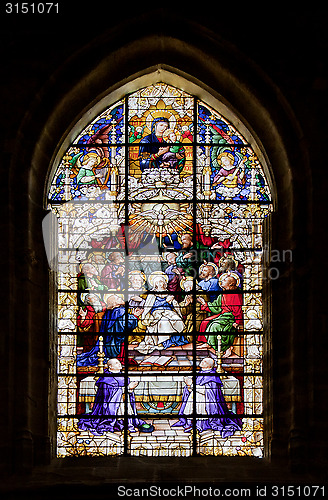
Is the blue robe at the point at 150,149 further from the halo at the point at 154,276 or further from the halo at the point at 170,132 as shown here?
the halo at the point at 154,276

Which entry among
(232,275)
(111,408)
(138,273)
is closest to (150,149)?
(138,273)

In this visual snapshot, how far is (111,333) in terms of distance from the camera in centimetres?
1415

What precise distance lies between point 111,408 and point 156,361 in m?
0.76

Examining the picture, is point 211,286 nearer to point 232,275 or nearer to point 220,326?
point 232,275

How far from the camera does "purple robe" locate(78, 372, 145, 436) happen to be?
546 inches

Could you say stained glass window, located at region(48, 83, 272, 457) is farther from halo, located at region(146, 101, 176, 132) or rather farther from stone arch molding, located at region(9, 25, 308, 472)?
stone arch molding, located at region(9, 25, 308, 472)

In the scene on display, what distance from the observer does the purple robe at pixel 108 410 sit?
13867 mm

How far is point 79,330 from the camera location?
14156 mm
